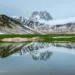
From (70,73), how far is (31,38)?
3826 inches

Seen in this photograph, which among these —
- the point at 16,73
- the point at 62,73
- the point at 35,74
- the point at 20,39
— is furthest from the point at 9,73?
the point at 20,39

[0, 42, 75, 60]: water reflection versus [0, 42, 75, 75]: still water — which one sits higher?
[0, 42, 75, 60]: water reflection

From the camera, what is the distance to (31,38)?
120 m

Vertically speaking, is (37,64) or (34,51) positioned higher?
(34,51)

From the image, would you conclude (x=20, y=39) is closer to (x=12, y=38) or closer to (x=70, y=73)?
(x=12, y=38)

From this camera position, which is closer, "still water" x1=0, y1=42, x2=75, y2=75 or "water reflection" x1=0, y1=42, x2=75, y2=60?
"still water" x1=0, y1=42, x2=75, y2=75

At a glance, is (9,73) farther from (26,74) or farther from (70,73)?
(70,73)

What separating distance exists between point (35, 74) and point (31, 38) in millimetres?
97705

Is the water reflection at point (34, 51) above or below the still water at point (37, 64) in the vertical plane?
above

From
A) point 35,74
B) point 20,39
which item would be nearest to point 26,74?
point 35,74

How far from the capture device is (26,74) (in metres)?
22.5

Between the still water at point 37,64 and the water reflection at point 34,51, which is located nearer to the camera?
the still water at point 37,64

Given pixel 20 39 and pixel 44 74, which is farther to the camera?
pixel 20 39

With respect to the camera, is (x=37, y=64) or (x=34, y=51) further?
(x=34, y=51)
